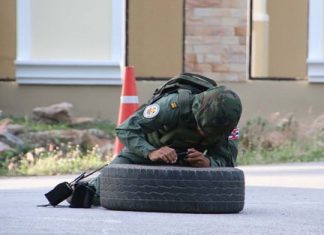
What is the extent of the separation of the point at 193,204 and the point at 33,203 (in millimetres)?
1683

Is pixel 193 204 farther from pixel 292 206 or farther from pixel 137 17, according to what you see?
pixel 137 17

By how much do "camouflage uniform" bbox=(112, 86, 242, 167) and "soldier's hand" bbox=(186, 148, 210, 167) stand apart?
57mm

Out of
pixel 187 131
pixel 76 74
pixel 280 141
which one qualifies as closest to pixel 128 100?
pixel 280 141

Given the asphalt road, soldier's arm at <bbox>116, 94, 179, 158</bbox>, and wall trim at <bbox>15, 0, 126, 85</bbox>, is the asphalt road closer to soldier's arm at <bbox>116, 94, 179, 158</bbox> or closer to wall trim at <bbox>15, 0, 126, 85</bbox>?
soldier's arm at <bbox>116, 94, 179, 158</bbox>

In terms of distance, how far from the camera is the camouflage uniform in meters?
6.61

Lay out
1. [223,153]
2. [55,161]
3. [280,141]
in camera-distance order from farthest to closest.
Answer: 1. [280,141]
2. [55,161]
3. [223,153]

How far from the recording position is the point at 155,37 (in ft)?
49.2

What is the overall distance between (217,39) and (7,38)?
109 inches

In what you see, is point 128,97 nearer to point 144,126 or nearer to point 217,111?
point 144,126

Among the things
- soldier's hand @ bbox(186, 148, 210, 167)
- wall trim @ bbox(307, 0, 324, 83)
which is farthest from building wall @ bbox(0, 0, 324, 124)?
soldier's hand @ bbox(186, 148, 210, 167)

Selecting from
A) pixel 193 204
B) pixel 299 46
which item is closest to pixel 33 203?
pixel 193 204

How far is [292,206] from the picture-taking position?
7926 mm

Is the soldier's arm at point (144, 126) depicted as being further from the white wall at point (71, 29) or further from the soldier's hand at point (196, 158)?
the white wall at point (71, 29)

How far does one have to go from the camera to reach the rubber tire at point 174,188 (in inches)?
267
